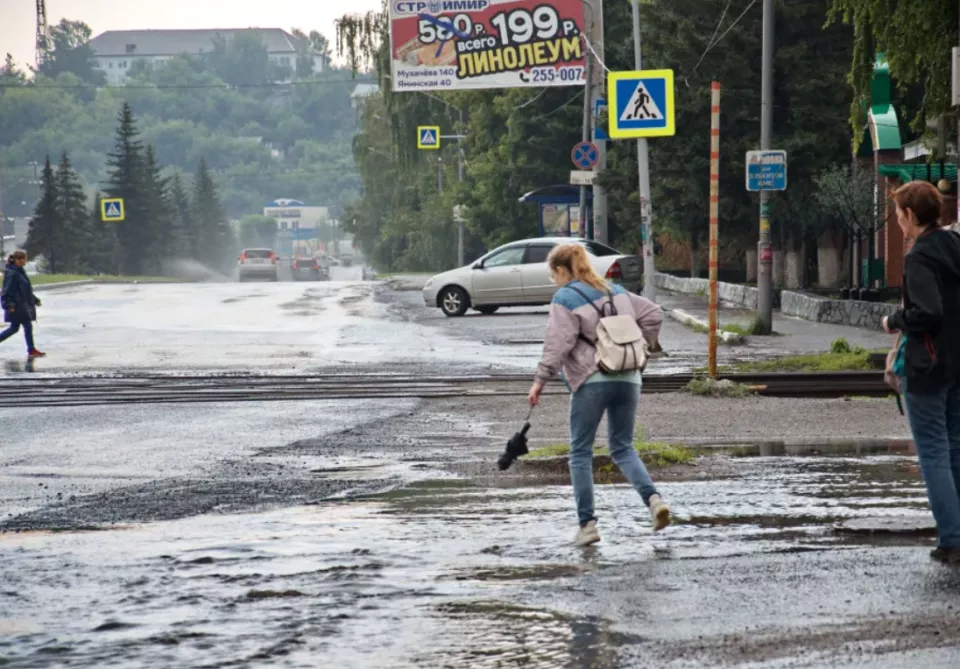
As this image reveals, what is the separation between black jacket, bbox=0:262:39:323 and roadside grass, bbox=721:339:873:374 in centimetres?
1090

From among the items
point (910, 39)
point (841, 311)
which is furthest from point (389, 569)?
point (841, 311)

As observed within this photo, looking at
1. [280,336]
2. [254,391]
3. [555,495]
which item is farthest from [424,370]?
[555,495]

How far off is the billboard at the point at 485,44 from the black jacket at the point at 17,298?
24960mm

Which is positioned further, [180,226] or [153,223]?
[180,226]

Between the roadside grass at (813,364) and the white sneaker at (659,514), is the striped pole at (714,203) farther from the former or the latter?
the white sneaker at (659,514)

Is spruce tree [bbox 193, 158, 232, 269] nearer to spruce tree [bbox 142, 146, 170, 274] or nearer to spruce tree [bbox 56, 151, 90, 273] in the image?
spruce tree [bbox 142, 146, 170, 274]

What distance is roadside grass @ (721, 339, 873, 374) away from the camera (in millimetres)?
19703

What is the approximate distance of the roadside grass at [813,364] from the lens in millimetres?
19703

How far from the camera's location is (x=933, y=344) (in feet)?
26.1

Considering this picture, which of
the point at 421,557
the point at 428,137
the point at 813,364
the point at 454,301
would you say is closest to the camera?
the point at 421,557

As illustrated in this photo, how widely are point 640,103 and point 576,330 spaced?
11672 mm

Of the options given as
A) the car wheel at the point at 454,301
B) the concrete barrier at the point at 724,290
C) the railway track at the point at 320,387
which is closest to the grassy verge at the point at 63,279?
the concrete barrier at the point at 724,290

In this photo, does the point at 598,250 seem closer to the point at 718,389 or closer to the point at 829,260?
the point at 829,260

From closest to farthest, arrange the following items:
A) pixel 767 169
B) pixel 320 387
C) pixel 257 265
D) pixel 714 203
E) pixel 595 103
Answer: pixel 714 203
pixel 320 387
pixel 767 169
pixel 595 103
pixel 257 265
